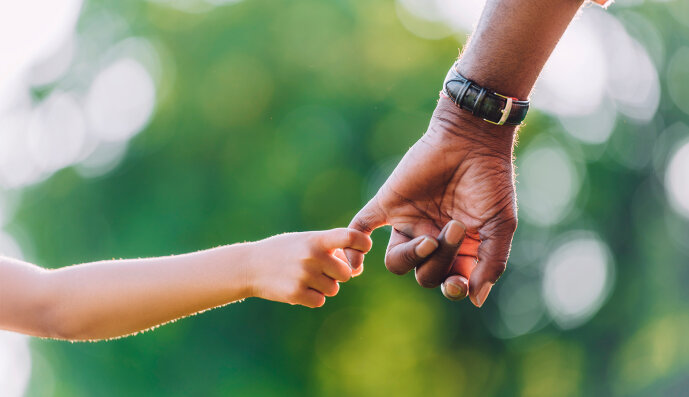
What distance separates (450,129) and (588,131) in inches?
854

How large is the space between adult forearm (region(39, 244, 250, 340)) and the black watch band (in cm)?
117

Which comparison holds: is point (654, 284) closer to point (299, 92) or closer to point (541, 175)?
point (541, 175)

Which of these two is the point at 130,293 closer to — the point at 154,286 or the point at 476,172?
the point at 154,286

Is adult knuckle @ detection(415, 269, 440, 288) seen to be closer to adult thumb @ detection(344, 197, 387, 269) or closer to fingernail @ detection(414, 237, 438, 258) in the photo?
fingernail @ detection(414, 237, 438, 258)

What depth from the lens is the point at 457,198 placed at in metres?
3.17

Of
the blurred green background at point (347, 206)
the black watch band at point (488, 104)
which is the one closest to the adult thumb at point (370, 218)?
the black watch band at point (488, 104)

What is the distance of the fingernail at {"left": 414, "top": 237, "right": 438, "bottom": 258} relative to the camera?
Result: 280 cm

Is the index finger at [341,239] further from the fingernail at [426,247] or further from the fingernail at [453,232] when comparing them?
the fingernail at [453,232]

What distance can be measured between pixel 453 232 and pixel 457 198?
41 centimetres

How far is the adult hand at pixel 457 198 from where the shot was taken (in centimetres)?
301

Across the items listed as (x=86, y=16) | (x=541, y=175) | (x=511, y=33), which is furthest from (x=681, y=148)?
(x=511, y=33)

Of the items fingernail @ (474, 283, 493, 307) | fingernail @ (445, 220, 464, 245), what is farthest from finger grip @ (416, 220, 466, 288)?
fingernail @ (474, 283, 493, 307)

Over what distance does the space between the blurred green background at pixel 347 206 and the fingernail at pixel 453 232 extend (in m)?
15.4

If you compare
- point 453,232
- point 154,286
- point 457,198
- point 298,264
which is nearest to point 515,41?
point 457,198
